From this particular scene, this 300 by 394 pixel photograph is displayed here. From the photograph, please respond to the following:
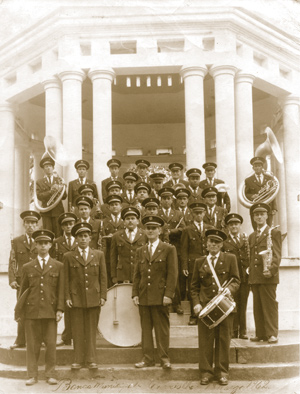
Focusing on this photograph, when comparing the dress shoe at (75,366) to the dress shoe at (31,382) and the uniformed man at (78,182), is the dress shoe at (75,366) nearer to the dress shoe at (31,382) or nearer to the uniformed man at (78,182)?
the dress shoe at (31,382)

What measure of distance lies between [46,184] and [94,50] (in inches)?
213

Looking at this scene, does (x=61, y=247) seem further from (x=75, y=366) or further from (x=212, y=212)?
(x=212, y=212)

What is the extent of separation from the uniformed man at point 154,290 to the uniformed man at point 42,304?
116 centimetres

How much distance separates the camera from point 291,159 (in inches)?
765

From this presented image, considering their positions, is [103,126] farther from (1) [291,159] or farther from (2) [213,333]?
(2) [213,333]

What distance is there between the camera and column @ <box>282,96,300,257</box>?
19.2 meters

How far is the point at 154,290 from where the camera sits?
8812 millimetres

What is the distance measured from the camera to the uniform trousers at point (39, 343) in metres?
8.54

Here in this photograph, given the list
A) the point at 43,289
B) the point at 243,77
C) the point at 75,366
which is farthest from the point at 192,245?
the point at 243,77

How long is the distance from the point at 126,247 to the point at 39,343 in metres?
2.23

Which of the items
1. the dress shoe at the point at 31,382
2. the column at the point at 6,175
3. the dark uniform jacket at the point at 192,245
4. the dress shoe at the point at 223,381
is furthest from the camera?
the column at the point at 6,175

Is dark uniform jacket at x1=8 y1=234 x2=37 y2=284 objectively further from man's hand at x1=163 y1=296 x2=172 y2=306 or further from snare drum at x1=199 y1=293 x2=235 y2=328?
snare drum at x1=199 y1=293 x2=235 y2=328

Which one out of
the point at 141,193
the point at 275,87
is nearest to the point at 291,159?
the point at 275,87

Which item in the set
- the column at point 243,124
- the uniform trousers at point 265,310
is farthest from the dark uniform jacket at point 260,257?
the column at point 243,124
